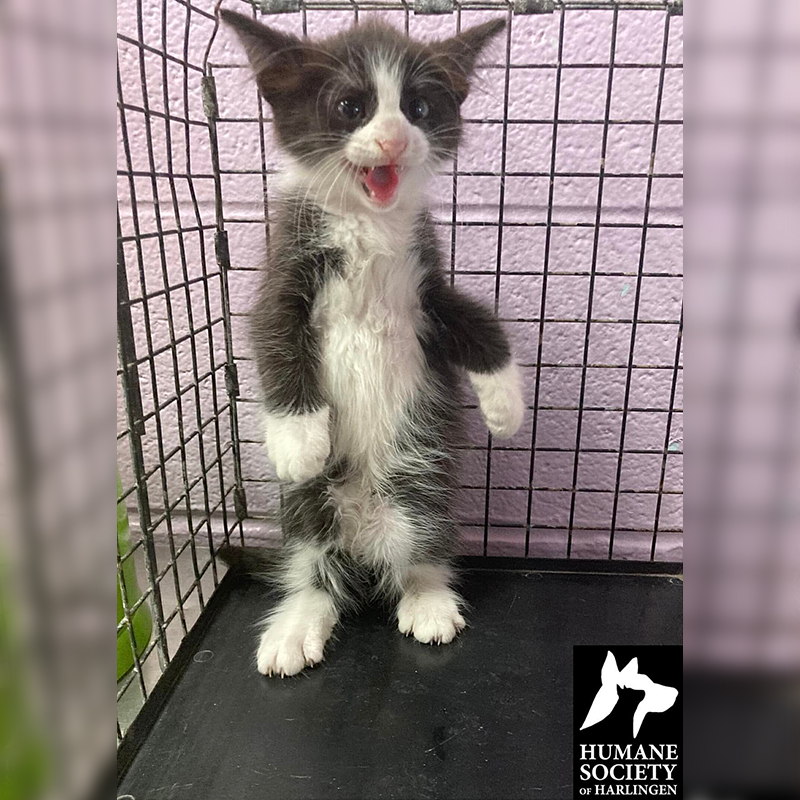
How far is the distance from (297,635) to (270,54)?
708 mm

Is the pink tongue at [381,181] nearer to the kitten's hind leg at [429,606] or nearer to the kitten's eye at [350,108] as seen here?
the kitten's eye at [350,108]

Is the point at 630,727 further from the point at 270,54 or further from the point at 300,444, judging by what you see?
the point at 270,54

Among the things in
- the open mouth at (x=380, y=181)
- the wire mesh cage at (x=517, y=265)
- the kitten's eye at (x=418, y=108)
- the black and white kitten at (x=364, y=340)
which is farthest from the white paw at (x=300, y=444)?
the kitten's eye at (x=418, y=108)

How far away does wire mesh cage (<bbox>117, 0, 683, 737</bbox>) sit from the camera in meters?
0.98

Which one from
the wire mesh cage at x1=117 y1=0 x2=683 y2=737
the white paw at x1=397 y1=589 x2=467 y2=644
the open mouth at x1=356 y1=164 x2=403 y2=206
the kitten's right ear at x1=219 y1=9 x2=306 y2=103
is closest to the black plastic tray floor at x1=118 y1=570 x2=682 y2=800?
the white paw at x1=397 y1=589 x2=467 y2=644

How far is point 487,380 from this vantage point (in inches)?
34.9

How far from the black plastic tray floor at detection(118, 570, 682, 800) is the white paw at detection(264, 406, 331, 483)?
260mm

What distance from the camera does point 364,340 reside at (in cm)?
86

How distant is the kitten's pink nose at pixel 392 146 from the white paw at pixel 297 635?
59 cm

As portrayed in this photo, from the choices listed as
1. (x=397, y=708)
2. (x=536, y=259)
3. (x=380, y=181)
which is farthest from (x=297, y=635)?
(x=536, y=259)
